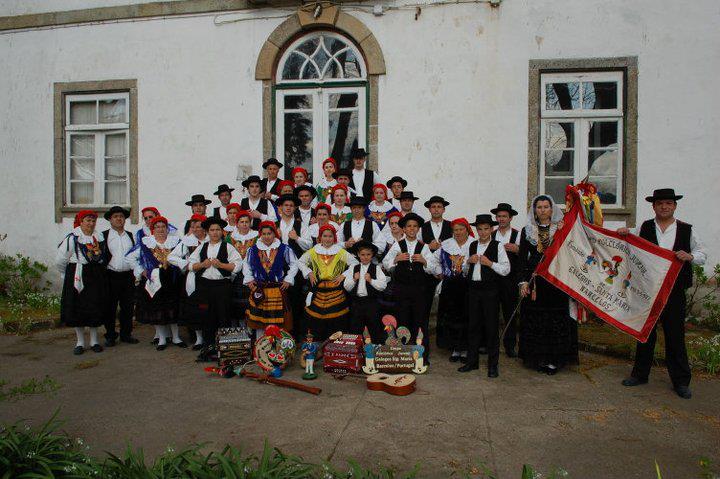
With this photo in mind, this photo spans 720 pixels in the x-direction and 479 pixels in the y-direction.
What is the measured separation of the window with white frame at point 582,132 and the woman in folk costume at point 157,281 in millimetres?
5554

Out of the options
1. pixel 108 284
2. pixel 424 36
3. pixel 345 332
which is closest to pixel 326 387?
pixel 345 332

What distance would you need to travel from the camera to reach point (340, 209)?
7309 mm

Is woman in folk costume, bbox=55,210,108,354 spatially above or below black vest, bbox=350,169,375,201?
below

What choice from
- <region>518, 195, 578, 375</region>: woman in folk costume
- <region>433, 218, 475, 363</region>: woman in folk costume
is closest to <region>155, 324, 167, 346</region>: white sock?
<region>433, 218, 475, 363</region>: woman in folk costume

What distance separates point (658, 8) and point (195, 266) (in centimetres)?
744

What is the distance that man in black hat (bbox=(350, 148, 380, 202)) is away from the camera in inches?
320

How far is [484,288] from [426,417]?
5.95 feet

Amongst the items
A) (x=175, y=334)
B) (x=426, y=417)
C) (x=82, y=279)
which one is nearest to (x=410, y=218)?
(x=426, y=417)

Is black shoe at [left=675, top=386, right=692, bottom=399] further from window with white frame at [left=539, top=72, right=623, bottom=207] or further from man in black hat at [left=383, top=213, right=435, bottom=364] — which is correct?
window with white frame at [left=539, top=72, right=623, bottom=207]

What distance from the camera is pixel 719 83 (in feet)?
26.3

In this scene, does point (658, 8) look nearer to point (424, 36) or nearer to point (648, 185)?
point (648, 185)

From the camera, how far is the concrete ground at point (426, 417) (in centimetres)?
379

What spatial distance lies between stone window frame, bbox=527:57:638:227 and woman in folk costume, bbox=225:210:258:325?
429 cm

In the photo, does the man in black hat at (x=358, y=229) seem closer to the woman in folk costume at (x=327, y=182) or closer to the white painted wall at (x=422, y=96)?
the woman in folk costume at (x=327, y=182)
